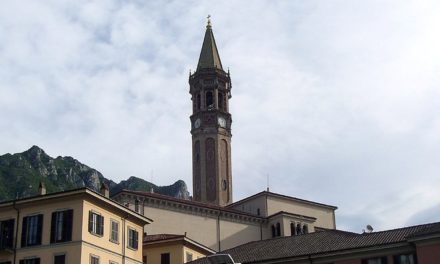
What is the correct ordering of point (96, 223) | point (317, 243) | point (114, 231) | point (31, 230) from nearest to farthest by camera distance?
point (31, 230)
point (96, 223)
point (114, 231)
point (317, 243)

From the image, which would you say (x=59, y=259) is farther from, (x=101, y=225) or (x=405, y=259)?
(x=405, y=259)

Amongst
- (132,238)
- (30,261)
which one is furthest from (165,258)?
(30,261)

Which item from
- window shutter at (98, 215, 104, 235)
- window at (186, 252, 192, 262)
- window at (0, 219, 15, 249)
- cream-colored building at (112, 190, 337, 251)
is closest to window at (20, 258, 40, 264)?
window at (0, 219, 15, 249)

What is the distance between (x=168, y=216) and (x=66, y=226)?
26247 millimetres

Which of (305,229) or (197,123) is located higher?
(197,123)

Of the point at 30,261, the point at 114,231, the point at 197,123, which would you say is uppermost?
the point at 197,123

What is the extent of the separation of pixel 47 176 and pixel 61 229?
382 ft

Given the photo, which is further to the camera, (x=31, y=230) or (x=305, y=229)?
(x=305, y=229)

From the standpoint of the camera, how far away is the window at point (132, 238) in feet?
173

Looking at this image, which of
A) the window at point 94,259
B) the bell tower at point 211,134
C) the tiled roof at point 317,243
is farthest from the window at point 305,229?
the window at point 94,259

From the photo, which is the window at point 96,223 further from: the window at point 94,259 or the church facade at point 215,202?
the church facade at point 215,202

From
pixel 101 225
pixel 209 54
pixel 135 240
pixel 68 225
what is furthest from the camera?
pixel 209 54

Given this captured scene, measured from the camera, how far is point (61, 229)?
154 feet

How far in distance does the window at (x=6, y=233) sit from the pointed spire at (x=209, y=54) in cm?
5754
